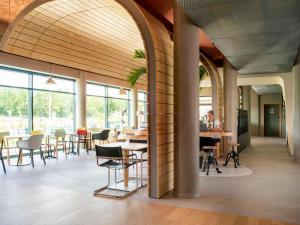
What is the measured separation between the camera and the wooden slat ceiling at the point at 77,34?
703 centimetres

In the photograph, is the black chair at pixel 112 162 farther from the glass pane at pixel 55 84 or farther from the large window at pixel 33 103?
the glass pane at pixel 55 84

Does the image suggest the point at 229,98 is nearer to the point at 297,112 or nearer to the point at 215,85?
the point at 215,85

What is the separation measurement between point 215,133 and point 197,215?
8.79 feet

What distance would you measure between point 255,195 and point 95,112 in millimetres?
8967

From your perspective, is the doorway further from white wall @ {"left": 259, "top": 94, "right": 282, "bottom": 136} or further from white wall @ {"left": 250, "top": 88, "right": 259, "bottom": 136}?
white wall @ {"left": 250, "top": 88, "right": 259, "bottom": 136}

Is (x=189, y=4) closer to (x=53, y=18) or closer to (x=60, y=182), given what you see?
(x=60, y=182)

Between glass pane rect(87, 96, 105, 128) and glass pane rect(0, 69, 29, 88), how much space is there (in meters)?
3.16

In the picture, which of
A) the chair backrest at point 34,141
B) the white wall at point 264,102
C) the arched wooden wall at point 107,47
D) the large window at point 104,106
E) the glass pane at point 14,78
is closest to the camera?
the arched wooden wall at point 107,47

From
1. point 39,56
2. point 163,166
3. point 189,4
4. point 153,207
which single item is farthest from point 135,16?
point 39,56

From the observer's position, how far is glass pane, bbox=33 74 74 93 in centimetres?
936

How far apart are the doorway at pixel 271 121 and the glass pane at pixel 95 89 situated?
1103cm

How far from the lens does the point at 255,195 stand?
4.38 m

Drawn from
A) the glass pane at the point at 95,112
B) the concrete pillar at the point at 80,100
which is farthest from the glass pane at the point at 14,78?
the glass pane at the point at 95,112

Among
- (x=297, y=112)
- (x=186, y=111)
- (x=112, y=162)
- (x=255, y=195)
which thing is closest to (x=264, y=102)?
(x=297, y=112)
